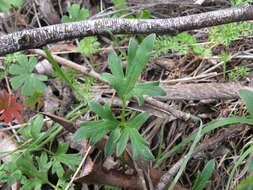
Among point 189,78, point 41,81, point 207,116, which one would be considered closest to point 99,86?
point 41,81

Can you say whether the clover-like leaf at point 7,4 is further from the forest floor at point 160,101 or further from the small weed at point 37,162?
the small weed at point 37,162

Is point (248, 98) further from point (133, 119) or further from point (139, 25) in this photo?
point (139, 25)

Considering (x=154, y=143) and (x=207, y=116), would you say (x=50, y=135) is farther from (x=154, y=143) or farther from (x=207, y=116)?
(x=207, y=116)

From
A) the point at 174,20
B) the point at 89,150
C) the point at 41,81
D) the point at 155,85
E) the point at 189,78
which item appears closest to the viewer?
the point at 155,85

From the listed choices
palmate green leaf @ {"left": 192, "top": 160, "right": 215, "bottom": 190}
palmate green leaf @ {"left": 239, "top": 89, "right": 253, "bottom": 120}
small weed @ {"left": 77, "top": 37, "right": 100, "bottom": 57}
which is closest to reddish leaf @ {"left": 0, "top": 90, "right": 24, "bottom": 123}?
small weed @ {"left": 77, "top": 37, "right": 100, "bottom": 57}

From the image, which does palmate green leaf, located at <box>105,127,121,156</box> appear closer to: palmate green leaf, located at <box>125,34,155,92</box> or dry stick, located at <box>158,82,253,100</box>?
palmate green leaf, located at <box>125,34,155,92</box>

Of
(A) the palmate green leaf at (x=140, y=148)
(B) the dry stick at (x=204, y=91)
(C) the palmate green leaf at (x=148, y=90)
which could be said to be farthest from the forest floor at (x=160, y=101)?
(C) the palmate green leaf at (x=148, y=90)
